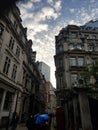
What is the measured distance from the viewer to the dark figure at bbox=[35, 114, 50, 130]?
24.5 ft

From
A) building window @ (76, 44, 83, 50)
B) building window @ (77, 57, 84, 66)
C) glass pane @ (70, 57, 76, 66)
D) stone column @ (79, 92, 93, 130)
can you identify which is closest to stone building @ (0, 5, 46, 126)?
stone column @ (79, 92, 93, 130)

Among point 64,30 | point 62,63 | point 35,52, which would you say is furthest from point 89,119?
point 35,52

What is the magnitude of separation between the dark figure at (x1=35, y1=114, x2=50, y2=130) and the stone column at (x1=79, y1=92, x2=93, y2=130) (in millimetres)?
2257

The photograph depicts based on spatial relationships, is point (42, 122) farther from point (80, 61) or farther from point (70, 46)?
point (70, 46)

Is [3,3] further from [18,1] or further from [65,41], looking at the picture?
[65,41]

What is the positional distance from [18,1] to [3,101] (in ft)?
55.1

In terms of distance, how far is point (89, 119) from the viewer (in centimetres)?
789

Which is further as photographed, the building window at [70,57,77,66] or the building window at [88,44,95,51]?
the building window at [88,44,95,51]

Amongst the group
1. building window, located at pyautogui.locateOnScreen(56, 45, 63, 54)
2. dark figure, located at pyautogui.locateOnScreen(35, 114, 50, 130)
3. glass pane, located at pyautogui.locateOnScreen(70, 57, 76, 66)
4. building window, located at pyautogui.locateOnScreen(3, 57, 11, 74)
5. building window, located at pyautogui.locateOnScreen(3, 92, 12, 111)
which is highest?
building window, located at pyautogui.locateOnScreen(56, 45, 63, 54)

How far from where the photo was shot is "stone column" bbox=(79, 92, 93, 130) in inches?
307

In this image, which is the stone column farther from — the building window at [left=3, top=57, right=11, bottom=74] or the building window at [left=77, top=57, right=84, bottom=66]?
the building window at [left=77, top=57, right=84, bottom=66]

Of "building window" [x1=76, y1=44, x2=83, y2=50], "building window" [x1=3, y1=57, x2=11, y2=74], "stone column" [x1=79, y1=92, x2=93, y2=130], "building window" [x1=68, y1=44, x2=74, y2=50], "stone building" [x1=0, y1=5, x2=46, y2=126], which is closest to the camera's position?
"stone column" [x1=79, y1=92, x2=93, y2=130]

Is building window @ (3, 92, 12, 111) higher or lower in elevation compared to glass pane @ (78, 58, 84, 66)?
lower

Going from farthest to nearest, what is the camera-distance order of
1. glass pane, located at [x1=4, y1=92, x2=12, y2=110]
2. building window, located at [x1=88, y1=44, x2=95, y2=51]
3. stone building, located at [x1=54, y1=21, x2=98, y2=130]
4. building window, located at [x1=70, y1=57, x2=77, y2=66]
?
building window, located at [x1=88, y1=44, x2=95, y2=51]
building window, located at [x1=70, y1=57, x2=77, y2=66]
stone building, located at [x1=54, y1=21, x2=98, y2=130]
glass pane, located at [x1=4, y1=92, x2=12, y2=110]
